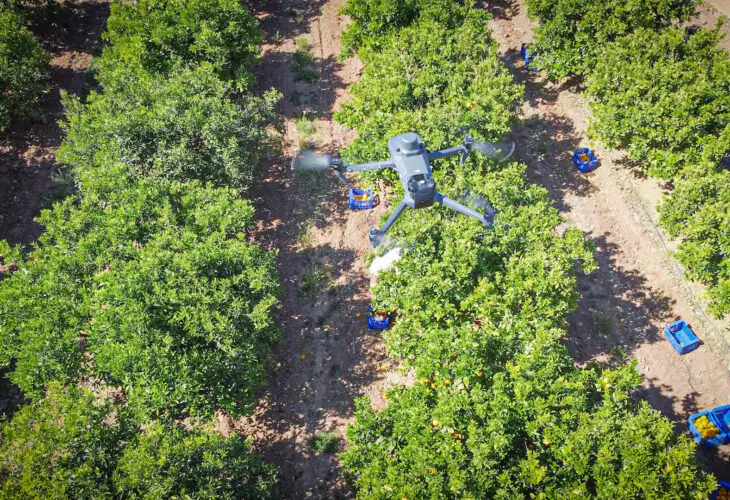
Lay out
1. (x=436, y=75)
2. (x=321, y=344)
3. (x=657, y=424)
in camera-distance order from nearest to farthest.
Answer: (x=657, y=424) → (x=321, y=344) → (x=436, y=75)

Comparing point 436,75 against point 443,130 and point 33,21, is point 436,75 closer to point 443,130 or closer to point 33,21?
point 443,130

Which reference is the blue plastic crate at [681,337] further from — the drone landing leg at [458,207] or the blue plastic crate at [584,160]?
the drone landing leg at [458,207]

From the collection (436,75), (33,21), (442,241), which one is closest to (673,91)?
(436,75)

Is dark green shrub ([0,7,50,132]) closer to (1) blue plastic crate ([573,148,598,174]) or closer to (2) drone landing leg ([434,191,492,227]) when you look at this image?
(2) drone landing leg ([434,191,492,227])

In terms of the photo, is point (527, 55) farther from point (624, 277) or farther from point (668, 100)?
point (624, 277)

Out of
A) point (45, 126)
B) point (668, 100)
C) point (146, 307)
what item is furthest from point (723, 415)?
point (45, 126)

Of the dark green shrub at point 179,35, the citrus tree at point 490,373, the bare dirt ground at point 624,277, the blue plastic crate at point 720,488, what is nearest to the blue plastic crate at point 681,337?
the bare dirt ground at point 624,277
